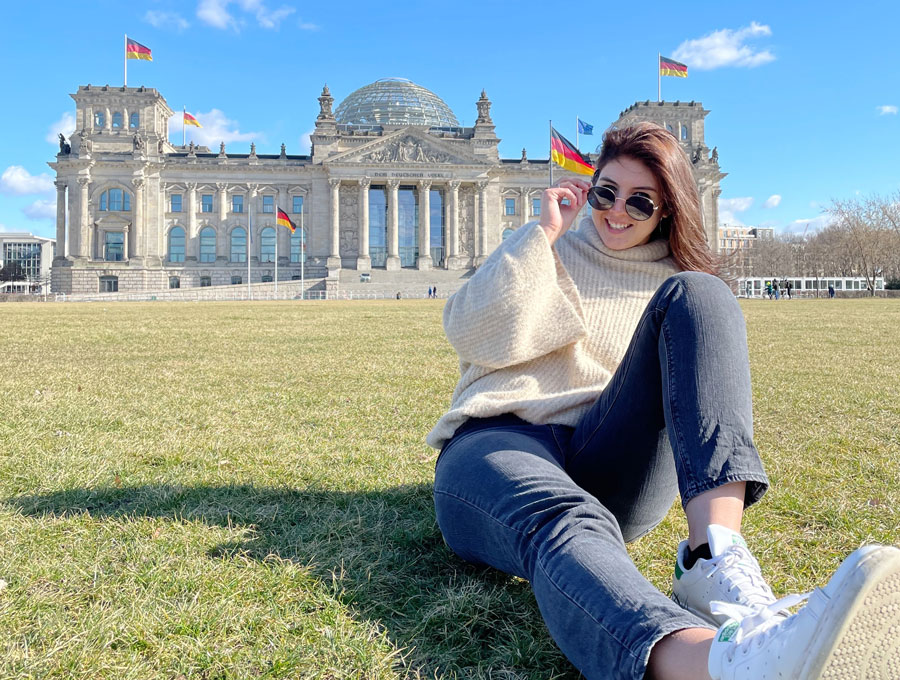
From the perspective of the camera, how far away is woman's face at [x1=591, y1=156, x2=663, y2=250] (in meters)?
2.60

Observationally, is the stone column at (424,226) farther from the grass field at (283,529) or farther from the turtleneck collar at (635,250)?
the turtleneck collar at (635,250)

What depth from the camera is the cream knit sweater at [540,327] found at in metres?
2.40

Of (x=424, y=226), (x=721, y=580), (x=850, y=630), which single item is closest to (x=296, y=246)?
(x=424, y=226)

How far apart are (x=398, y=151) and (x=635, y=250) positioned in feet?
191

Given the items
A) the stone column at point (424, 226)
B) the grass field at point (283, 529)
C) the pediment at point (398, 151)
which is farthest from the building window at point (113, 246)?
the grass field at point (283, 529)

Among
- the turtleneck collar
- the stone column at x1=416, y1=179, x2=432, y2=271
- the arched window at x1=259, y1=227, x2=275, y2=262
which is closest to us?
the turtleneck collar

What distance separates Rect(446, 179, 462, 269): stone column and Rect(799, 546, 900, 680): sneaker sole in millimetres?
58439

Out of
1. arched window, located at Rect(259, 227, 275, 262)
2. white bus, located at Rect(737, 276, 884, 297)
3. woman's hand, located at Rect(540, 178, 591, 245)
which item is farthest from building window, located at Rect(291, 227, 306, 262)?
woman's hand, located at Rect(540, 178, 591, 245)

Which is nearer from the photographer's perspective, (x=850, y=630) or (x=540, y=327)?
(x=850, y=630)

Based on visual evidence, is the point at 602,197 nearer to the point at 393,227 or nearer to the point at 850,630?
the point at 850,630

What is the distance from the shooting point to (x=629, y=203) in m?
2.58

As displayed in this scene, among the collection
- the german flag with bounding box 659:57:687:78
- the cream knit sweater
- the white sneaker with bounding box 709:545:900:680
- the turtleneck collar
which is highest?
the german flag with bounding box 659:57:687:78

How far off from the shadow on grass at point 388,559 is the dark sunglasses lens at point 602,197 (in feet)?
4.94

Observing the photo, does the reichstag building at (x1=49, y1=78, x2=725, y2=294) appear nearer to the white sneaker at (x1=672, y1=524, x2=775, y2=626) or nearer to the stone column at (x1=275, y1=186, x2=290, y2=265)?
the stone column at (x1=275, y1=186, x2=290, y2=265)
